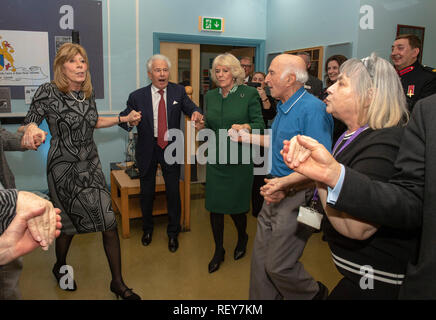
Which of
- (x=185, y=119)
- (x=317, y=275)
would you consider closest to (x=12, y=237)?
(x=317, y=275)

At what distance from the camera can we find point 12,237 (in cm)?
87

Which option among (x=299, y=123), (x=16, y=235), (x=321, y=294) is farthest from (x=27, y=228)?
(x=321, y=294)

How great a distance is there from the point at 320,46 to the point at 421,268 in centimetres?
404

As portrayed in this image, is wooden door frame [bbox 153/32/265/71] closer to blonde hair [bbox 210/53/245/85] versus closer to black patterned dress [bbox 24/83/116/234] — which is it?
blonde hair [bbox 210/53/245/85]

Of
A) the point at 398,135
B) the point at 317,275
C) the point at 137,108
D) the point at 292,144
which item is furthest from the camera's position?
the point at 137,108

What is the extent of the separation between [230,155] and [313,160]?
1775 mm

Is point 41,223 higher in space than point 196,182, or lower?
higher

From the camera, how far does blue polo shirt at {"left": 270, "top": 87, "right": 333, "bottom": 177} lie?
72.1 inches

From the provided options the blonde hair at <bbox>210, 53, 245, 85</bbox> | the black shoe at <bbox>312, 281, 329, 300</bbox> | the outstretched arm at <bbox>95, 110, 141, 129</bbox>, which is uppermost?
the blonde hair at <bbox>210, 53, 245, 85</bbox>

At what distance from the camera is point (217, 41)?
5199mm

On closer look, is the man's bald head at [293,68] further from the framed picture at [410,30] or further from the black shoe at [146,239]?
the framed picture at [410,30]

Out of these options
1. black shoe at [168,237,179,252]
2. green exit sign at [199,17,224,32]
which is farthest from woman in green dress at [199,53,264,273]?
green exit sign at [199,17,224,32]

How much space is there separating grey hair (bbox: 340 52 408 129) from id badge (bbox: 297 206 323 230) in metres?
0.48
